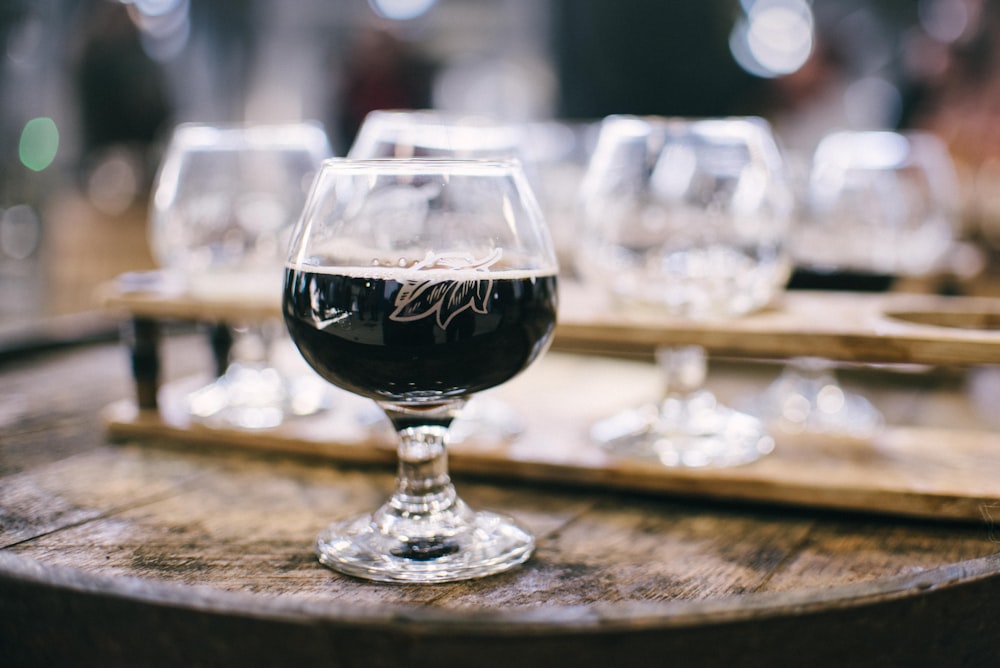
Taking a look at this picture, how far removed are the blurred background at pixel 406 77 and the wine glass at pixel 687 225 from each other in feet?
8.52

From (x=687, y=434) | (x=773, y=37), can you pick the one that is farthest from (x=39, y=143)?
(x=687, y=434)

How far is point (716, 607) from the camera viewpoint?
55 centimetres

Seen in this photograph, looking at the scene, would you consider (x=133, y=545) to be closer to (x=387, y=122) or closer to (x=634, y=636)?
(x=634, y=636)

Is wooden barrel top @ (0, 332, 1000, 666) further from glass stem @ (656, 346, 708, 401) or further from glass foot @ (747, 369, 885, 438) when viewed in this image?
glass foot @ (747, 369, 885, 438)

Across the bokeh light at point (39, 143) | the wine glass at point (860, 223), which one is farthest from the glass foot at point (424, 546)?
the bokeh light at point (39, 143)

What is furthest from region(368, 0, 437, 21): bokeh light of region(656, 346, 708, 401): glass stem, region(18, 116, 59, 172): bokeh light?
region(656, 346, 708, 401): glass stem

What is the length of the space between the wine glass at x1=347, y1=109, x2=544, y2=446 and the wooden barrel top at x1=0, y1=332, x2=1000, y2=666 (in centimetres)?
12

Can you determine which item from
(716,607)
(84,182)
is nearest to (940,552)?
(716,607)

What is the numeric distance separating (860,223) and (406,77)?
26.9 ft

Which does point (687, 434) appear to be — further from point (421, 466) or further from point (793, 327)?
point (421, 466)

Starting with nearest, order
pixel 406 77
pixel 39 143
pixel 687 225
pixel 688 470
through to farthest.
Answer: pixel 688 470
pixel 687 225
pixel 39 143
pixel 406 77

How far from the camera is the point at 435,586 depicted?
2.38 feet

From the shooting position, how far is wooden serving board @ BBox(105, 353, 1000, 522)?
900mm

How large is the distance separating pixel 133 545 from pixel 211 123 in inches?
370
